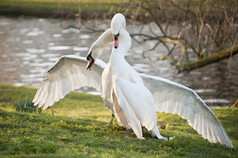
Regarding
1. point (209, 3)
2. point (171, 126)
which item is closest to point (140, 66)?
point (209, 3)

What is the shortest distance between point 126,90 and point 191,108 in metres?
1.57

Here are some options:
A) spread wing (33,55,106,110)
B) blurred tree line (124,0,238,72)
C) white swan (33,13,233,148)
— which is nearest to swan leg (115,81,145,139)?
white swan (33,13,233,148)

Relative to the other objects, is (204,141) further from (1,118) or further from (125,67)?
(1,118)

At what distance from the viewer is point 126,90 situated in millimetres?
6062

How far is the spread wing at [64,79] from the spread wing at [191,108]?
1.37 metres

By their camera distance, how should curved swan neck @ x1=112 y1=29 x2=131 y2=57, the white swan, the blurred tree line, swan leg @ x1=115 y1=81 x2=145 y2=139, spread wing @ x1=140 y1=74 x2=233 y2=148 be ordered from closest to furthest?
swan leg @ x1=115 y1=81 x2=145 y2=139 < the white swan < curved swan neck @ x1=112 y1=29 x2=131 y2=57 < spread wing @ x1=140 y1=74 x2=233 y2=148 < the blurred tree line

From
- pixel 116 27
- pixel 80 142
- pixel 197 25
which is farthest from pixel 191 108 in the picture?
pixel 197 25

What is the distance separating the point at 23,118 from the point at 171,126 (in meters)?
4.06

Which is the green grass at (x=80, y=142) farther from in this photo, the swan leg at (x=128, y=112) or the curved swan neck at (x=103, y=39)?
the curved swan neck at (x=103, y=39)

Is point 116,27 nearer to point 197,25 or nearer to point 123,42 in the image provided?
point 123,42

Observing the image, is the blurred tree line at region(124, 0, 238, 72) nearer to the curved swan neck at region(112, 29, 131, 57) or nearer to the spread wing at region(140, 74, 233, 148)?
the spread wing at region(140, 74, 233, 148)

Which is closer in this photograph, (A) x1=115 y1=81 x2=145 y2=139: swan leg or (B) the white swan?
(A) x1=115 y1=81 x2=145 y2=139: swan leg

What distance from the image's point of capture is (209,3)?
34.2ft

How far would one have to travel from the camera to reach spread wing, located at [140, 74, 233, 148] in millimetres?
6590
